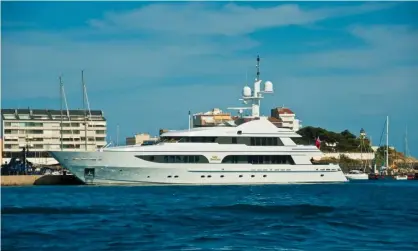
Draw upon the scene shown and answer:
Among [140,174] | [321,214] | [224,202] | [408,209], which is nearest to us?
[321,214]

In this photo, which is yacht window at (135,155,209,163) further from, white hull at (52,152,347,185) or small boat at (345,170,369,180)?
small boat at (345,170,369,180)

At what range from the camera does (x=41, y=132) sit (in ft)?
374

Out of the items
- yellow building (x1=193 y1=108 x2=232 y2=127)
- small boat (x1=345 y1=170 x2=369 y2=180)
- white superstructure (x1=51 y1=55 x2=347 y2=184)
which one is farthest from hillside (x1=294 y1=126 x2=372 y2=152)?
white superstructure (x1=51 y1=55 x2=347 y2=184)

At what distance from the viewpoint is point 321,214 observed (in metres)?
33.2

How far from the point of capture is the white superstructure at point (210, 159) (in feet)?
178

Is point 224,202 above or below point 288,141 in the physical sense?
below

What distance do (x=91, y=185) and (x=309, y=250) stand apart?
34.2 metres

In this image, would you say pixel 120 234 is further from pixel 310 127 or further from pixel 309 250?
pixel 310 127

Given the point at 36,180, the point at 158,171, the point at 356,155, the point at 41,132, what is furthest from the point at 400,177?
the point at 41,132

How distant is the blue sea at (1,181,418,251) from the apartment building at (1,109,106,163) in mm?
67803

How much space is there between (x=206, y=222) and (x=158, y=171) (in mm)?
25350

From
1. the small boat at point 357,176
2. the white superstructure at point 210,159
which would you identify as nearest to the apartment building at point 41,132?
the small boat at point 357,176

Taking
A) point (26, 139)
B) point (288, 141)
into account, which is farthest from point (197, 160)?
point (26, 139)

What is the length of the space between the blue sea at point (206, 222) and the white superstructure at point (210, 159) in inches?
304
